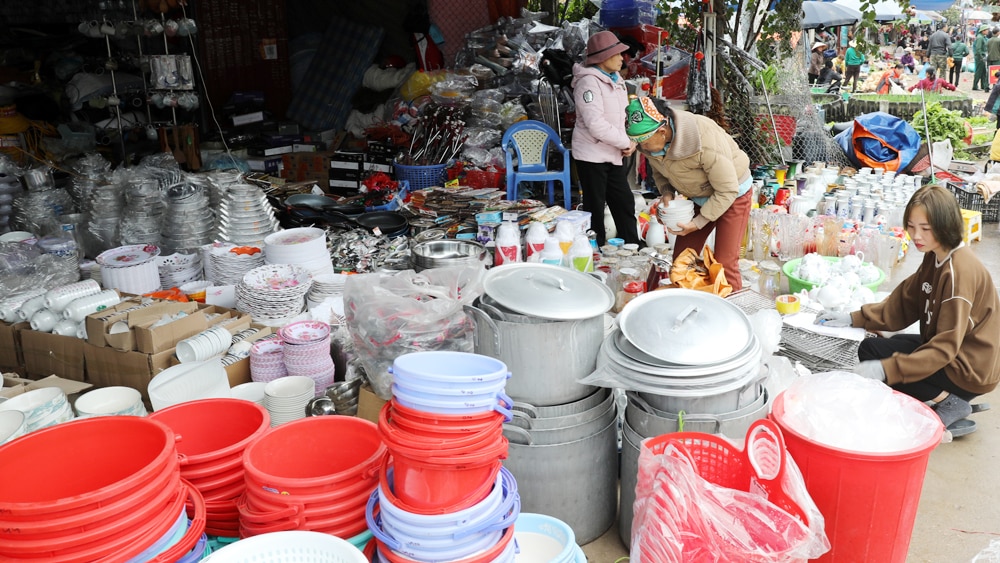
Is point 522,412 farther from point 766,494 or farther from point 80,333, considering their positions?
point 80,333

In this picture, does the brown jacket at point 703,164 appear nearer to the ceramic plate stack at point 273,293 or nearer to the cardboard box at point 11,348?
the ceramic plate stack at point 273,293

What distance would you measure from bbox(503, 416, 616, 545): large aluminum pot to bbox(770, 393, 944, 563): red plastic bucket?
722 millimetres

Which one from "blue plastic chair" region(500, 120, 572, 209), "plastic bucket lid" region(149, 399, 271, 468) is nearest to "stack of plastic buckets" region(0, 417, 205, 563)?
"plastic bucket lid" region(149, 399, 271, 468)

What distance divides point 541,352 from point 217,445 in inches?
47.0

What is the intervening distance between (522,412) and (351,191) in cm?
526

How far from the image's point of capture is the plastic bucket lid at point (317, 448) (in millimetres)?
2209

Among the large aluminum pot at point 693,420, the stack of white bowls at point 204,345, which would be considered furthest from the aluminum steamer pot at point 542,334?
the stack of white bowls at point 204,345

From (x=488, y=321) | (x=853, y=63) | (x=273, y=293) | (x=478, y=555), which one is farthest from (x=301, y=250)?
(x=853, y=63)

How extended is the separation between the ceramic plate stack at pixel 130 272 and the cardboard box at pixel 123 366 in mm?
725

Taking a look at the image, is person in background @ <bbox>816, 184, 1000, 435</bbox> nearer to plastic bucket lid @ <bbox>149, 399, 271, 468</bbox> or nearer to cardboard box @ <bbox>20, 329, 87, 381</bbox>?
plastic bucket lid @ <bbox>149, 399, 271, 468</bbox>

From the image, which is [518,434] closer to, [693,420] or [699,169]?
[693,420]

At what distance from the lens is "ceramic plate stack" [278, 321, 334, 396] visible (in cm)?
351

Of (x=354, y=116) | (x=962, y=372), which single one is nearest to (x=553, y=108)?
(x=354, y=116)

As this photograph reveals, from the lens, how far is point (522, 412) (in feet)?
8.94
